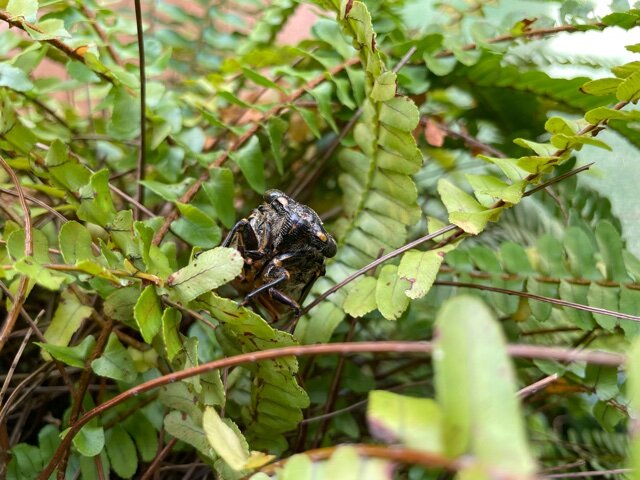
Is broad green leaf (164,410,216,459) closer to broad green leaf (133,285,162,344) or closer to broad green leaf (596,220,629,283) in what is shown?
broad green leaf (133,285,162,344)

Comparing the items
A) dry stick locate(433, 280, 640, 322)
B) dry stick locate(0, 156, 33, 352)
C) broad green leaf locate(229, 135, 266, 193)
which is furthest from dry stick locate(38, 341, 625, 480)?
broad green leaf locate(229, 135, 266, 193)

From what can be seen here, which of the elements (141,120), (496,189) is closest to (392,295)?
(496,189)

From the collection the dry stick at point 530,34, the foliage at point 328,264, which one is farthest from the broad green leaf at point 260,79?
the dry stick at point 530,34

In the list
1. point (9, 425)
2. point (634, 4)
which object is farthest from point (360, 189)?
point (9, 425)

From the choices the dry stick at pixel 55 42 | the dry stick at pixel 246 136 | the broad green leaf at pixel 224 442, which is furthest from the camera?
the dry stick at pixel 246 136

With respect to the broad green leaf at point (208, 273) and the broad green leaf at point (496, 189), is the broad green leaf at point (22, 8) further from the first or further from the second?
the broad green leaf at point (496, 189)

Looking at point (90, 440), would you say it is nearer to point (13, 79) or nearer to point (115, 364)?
point (115, 364)
